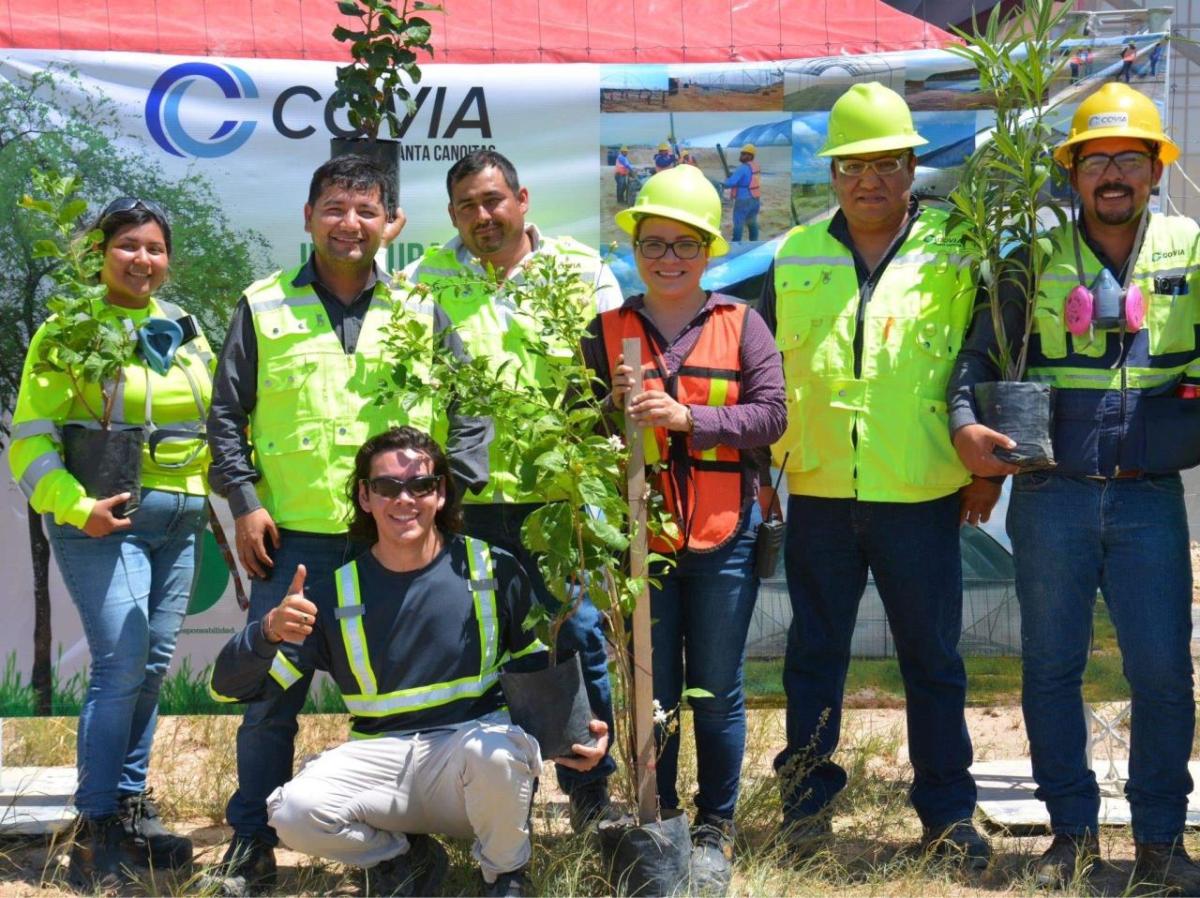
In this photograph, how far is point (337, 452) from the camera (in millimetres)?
4320

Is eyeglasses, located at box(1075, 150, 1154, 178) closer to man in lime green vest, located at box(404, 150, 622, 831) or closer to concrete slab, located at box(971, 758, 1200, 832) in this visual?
man in lime green vest, located at box(404, 150, 622, 831)

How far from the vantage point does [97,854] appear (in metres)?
4.41

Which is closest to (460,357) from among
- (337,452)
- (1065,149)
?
(337,452)

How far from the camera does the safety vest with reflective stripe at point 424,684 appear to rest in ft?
13.3

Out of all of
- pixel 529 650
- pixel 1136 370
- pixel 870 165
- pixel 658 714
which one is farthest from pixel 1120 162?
pixel 529 650

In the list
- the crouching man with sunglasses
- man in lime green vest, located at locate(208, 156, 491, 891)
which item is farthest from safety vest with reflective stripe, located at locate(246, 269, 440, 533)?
the crouching man with sunglasses

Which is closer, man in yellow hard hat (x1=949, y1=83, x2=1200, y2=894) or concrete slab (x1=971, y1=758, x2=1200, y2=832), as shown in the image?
man in yellow hard hat (x1=949, y1=83, x2=1200, y2=894)

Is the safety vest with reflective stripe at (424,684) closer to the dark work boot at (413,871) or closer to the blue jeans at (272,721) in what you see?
the blue jeans at (272,721)

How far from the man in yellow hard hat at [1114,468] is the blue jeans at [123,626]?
249cm

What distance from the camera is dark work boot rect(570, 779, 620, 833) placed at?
459cm

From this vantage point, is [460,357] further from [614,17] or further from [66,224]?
[614,17]

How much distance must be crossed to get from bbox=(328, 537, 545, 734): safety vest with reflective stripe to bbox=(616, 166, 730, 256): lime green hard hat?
1.11 meters

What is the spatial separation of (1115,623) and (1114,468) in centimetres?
48

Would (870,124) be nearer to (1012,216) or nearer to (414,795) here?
(1012,216)
